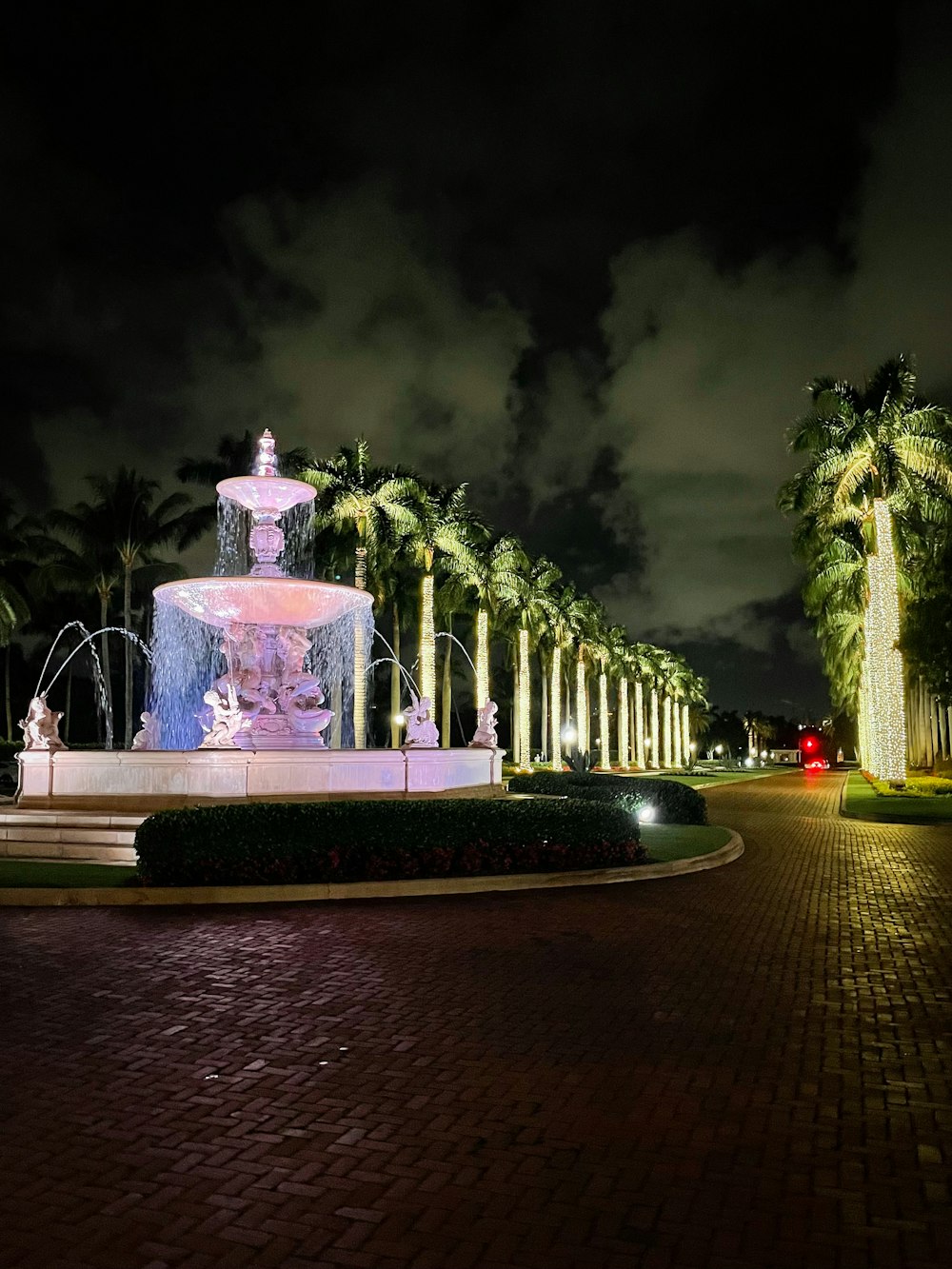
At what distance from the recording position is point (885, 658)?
33.5m

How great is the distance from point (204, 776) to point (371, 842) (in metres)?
5.05

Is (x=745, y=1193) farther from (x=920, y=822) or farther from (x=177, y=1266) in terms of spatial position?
(x=920, y=822)

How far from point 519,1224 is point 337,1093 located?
1.72 metres

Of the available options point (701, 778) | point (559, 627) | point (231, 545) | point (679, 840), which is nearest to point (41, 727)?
point (679, 840)

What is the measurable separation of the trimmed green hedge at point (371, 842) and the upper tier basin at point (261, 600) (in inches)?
261

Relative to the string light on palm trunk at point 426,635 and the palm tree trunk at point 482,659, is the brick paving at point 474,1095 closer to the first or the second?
the string light on palm trunk at point 426,635

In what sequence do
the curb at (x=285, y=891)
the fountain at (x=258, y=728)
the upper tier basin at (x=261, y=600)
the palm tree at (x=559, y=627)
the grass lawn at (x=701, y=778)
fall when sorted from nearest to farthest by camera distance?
the curb at (x=285, y=891) < the fountain at (x=258, y=728) < the upper tier basin at (x=261, y=600) < the grass lawn at (x=701, y=778) < the palm tree at (x=559, y=627)

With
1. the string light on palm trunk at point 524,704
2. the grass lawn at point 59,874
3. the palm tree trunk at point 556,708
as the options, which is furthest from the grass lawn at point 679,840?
the palm tree trunk at point 556,708

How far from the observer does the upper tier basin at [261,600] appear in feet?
62.3

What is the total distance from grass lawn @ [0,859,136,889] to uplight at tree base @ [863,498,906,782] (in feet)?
84.0

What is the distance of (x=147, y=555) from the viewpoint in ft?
158

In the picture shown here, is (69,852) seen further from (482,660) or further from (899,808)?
(482,660)

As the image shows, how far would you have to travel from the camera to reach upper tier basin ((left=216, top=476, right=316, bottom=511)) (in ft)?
69.2

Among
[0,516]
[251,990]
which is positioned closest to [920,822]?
[251,990]
